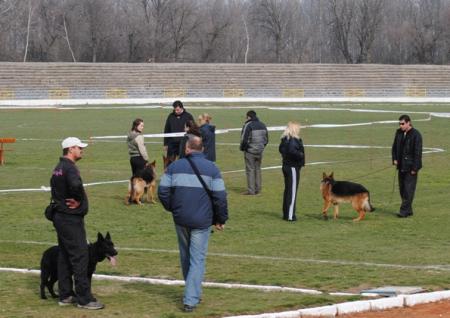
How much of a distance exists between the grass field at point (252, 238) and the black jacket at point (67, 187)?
3.39ft

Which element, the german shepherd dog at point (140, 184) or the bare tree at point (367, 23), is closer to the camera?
the german shepherd dog at point (140, 184)

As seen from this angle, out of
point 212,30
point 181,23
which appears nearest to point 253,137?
point 181,23

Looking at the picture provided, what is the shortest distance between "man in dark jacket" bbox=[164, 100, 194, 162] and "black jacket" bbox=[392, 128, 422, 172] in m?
4.43

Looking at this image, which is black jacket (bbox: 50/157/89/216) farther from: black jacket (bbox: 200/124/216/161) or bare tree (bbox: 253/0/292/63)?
bare tree (bbox: 253/0/292/63)

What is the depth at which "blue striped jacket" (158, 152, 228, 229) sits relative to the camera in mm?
9812

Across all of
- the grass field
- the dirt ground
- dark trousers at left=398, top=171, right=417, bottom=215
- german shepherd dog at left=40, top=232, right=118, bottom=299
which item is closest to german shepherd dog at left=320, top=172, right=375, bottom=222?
the grass field

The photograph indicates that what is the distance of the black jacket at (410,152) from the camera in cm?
1748

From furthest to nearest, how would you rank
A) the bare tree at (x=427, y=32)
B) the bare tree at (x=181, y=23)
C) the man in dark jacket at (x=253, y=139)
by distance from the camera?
the bare tree at (x=427, y=32) → the bare tree at (x=181, y=23) → the man in dark jacket at (x=253, y=139)

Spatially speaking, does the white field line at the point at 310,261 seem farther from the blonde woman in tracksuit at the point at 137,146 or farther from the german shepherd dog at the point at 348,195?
the blonde woman in tracksuit at the point at 137,146

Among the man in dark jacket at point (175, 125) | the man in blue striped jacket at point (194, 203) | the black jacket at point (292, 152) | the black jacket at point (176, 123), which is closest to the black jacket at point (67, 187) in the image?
the man in blue striped jacket at point (194, 203)

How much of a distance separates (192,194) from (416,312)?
8.30 ft

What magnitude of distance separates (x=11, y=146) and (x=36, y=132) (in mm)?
7143

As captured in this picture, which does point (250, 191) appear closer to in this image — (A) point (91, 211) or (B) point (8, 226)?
(A) point (91, 211)

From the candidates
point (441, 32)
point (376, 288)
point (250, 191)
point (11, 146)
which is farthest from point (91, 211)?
point (441, 32)
